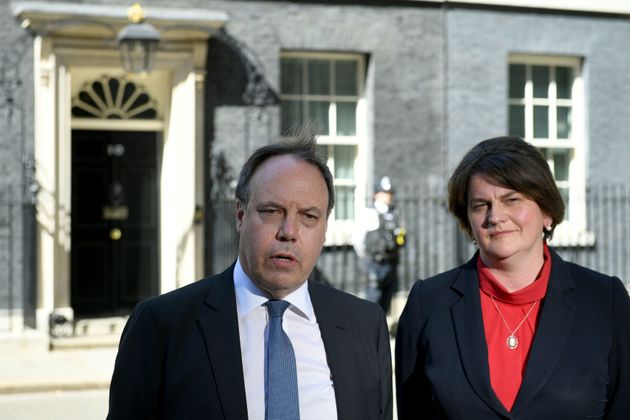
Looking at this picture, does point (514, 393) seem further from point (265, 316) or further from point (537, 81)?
point (537, 81)

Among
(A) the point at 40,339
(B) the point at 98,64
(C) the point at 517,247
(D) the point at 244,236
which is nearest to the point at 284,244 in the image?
(D) the point at 244,236

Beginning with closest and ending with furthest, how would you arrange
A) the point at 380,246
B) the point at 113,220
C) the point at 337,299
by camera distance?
the point at 337,299 < the point at 380,246 < the point at 113,220

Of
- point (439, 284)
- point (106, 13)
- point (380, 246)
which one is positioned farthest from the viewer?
point (106, 13)

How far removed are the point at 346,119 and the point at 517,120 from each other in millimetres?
2491

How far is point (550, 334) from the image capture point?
10.7 feet

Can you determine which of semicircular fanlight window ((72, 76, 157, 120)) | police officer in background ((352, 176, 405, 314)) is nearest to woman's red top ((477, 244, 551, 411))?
police officer in background ((352, 176, 405, 314))

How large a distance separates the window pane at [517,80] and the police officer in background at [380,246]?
11.6 ft

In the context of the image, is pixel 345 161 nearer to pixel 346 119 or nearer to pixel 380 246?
pixel 346 119

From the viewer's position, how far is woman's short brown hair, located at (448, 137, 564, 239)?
3270 millimetres

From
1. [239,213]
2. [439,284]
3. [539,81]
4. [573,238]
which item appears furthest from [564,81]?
[239,213]

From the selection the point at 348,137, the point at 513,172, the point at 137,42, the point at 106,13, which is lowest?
the point at 513,172

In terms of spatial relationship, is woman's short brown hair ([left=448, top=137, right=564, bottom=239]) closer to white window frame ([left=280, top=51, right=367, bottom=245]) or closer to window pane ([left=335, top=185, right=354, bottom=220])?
white window frame ([left=280, top=51, right=367, bottom=245])

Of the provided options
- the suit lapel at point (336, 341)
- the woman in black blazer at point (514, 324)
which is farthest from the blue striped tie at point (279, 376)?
the woman in black blazer at point (514, 324)

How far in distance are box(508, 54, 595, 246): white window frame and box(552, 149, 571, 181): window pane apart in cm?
8
